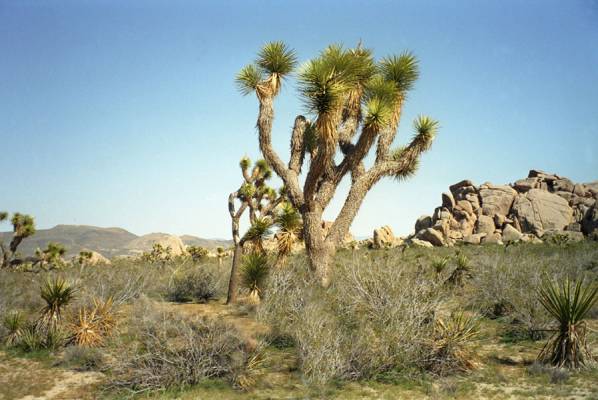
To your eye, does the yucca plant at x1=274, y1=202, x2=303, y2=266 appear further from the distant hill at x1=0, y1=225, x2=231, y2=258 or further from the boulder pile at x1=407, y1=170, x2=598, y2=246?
the distant hill at x1=0, y1=225, x2=231, y2=258

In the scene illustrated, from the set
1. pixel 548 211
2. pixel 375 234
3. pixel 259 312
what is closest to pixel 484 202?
pixel 548 211

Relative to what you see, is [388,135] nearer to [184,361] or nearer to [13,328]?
[184,361]

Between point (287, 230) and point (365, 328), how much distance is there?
6094 mm

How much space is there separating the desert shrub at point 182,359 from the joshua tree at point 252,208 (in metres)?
6.56

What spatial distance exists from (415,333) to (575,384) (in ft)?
7.32

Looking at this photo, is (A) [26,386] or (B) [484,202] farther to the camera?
(B) [484,202]

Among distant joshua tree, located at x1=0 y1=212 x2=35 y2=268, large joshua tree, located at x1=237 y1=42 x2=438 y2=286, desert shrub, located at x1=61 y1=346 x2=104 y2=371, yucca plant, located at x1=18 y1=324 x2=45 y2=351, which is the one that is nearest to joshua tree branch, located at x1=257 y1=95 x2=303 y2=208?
large joshua tree, located at x1=237 y1=42 x2=438 y2=286

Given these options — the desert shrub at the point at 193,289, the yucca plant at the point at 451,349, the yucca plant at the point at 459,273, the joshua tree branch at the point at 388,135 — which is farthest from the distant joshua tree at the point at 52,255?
the yucca plant at the point at 451,349

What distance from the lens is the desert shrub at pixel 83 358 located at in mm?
7555

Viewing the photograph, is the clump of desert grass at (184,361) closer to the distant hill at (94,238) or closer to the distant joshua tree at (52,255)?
the distant joshua tree at (52,255)

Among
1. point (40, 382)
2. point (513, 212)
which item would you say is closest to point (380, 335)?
point (40, 382)

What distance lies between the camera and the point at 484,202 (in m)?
45.8

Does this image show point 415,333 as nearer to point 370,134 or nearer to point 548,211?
point 370,134

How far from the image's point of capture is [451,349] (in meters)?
6.95
